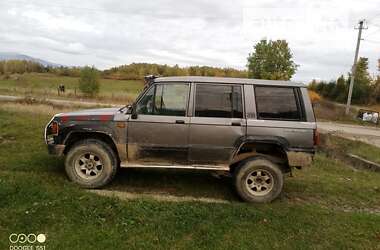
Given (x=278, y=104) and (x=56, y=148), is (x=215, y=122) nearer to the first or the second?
(x=278, y=104)

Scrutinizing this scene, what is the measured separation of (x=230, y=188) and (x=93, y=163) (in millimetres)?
2593

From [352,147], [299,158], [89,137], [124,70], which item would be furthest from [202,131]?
[124,70]

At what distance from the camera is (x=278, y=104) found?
16.7 ft

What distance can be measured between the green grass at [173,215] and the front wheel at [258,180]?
228mm

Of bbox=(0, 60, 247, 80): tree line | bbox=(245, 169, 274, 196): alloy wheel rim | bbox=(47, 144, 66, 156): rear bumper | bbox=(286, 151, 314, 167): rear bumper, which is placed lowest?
bbox=(245, 169, 274, 196): alloy wheel rim

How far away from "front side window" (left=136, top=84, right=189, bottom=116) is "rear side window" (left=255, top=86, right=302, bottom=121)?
4.13ft

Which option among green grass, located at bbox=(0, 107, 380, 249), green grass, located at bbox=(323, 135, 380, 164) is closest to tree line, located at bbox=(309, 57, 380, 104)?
green grass, located at bbox=(323, 135, 380, 164)

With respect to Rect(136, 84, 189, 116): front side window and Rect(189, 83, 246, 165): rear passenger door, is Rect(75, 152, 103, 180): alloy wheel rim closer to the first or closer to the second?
Rect(136, 84, 189, 116): front side window

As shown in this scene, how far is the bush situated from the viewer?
3406 centimetres

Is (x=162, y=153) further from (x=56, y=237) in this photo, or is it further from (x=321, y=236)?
(x=321, y=236)

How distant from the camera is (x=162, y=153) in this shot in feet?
16.9

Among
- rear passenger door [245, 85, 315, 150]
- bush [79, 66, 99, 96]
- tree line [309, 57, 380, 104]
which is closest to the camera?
rear passenger door [245, 85, 315, 150]

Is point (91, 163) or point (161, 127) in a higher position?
point (161, 127)

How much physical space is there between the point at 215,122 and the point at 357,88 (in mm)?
45329
